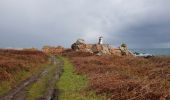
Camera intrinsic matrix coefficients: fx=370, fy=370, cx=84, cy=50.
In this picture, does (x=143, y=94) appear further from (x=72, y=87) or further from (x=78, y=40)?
(x=78, y=40)

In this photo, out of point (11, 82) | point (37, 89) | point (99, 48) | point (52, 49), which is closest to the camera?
point (37, 89)

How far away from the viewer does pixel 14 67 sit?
124 feet

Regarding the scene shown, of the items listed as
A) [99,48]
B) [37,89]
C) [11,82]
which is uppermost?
[99,48]

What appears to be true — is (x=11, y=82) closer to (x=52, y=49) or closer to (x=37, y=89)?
(x=37, y=89)

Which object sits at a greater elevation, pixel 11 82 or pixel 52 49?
pixel 52 49

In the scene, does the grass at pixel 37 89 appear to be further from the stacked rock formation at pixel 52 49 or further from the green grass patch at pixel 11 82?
the stacked rock formation at pixel 52 49

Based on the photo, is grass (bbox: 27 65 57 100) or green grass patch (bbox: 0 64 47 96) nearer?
grass (bbox: 27 65 57 100)

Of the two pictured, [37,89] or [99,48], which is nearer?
[37,89]

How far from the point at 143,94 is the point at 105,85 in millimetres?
5922

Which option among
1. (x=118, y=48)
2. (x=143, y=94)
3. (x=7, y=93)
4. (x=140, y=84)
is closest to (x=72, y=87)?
(x=7, y=93)

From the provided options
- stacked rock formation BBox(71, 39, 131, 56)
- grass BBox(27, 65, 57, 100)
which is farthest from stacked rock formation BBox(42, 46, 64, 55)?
grass BBox(27, 65, 57, 100)

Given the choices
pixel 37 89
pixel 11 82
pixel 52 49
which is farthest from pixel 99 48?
pixel 37 89

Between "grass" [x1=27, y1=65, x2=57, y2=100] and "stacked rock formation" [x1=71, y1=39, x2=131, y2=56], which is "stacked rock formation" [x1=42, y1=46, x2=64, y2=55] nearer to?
"stacked rock formation" [x1=71, y1=39, x2=131, y2=56]

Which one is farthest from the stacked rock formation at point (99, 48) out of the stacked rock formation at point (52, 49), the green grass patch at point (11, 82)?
the green grass patch at point (11, 82)
